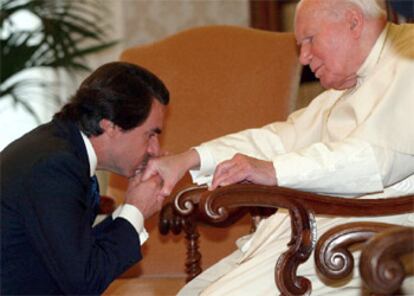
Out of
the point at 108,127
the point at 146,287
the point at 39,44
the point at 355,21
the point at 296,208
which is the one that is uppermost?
the point at 355,21

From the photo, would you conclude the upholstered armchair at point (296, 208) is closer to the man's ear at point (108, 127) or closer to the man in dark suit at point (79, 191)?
the man in dark suit at point (79, 191)

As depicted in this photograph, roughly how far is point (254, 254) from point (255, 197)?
1.47 feet

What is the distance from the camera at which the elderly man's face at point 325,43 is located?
2963 mm

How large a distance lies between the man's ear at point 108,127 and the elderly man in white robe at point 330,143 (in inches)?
7.8

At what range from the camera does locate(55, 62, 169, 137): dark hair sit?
9.08 feet

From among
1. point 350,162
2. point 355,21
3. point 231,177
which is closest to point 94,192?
point 231,177

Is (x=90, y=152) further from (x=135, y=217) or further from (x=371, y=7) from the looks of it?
(x=371, y=7)

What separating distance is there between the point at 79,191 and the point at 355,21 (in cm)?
100

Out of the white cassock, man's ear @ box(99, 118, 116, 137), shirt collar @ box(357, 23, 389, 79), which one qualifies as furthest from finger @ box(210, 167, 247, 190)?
shirt collar @ box(357, 23, 389, 79)

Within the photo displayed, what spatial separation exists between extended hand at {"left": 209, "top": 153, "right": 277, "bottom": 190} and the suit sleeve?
32 cm

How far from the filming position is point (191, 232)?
10.2ft

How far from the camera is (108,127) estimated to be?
279 cm

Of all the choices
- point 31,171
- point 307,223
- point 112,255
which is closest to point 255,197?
point 307,223

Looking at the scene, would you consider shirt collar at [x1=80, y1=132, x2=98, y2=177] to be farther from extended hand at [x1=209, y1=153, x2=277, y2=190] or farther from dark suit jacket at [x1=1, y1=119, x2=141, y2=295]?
extended hand at [x1=209, y1=153, x2=277, y2=190]
